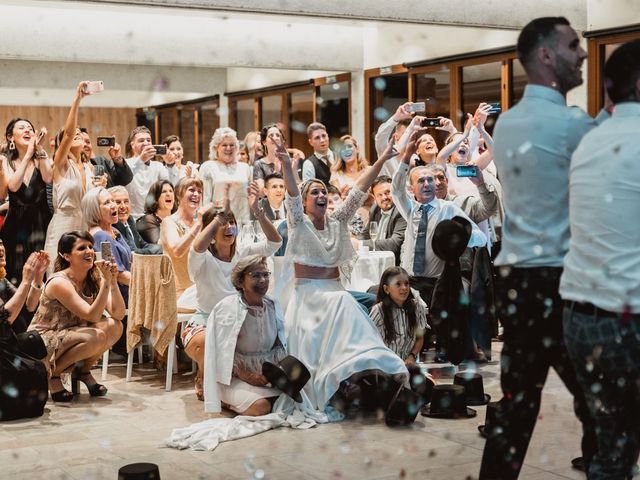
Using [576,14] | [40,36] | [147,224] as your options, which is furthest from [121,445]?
[40,36]

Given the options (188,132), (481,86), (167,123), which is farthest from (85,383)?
(167,123)

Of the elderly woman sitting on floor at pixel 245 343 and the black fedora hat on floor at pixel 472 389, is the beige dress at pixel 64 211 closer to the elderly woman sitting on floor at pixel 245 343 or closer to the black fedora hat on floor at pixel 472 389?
the elderly woman sitting on floor at pixel 245 343

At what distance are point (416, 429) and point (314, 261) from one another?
38.4 inches

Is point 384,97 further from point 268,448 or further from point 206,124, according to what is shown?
point 268,448

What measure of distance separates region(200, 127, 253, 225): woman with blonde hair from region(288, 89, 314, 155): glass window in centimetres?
557

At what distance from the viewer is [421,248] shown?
5.68 metres

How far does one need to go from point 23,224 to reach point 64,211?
260 mm

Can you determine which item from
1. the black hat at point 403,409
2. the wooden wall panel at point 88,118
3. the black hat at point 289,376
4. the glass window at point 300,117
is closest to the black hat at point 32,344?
the black hat at point 289,376

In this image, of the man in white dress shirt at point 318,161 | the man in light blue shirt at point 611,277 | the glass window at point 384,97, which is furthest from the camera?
the glass window at point 384,97

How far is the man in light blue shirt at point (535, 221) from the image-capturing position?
258 centimetres

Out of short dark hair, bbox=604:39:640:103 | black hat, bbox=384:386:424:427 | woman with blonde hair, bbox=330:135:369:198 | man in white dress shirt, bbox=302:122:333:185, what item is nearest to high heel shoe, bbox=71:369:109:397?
black hat, bbox=384:386:424:427

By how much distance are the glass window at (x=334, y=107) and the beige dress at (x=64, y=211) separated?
6.19m

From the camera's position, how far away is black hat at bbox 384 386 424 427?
438 cm

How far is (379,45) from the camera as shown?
1125 centimetres
